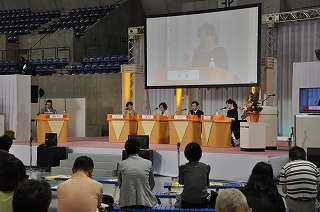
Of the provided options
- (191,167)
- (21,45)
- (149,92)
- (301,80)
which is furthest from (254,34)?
(21,45)

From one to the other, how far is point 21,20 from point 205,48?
13554mm

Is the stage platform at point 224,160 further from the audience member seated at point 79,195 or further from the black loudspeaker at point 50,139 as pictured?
the audience member seated at point 79,195

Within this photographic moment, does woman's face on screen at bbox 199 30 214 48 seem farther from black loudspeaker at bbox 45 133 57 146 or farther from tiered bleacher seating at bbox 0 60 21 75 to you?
tiered bleacher seating at bbox 0 60 21 75

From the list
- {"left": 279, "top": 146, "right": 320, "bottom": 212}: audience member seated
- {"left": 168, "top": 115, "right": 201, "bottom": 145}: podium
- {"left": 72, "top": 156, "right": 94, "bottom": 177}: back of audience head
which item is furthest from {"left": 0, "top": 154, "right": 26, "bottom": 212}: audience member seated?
{"left": 168, "top": 115, "right": 201, "bottom": 145}: podium

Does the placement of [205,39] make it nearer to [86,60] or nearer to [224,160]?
[224,160]

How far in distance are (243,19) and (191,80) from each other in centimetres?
217

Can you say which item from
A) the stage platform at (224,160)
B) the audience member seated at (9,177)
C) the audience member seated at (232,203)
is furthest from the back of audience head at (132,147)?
the stage platform at (224,160)

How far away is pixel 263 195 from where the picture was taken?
411 centimetres

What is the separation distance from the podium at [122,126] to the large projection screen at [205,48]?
1.80 m

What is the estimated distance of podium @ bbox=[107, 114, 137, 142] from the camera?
516 inches

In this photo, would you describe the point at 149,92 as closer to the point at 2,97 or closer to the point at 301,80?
the point at 2,97

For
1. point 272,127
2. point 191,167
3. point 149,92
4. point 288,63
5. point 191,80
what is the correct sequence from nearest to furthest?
point 191,167 → point 272,127 → point 191,80 → point 288,63 → point 149,92

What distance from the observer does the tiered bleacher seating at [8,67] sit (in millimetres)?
20328

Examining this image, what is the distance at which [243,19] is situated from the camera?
13203 millimetres
